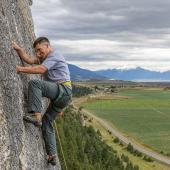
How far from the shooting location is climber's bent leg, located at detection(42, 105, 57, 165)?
13234mm

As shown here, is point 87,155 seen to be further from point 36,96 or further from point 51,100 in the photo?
point 36,96

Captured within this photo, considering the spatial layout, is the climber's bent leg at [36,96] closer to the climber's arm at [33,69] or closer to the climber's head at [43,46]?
the climber's arm at [33,69]

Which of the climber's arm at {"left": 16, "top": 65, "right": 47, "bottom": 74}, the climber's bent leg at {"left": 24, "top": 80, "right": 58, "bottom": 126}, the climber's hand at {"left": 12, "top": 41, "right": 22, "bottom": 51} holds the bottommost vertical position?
the climber's bent leg at {"left": 24, "top": 80, "right": 58, "bottom": 126}

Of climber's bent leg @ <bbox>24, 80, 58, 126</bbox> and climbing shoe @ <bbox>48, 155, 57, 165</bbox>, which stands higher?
climber's bent leg @ <bbox>24, 80, 58, 126</bbox>

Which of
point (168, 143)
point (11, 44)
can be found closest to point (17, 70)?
point (11, 44)

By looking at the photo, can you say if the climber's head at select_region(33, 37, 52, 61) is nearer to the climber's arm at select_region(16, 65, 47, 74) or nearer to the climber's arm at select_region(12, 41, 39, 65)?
the climber's arm at select_region(12, 41, 39, 65)

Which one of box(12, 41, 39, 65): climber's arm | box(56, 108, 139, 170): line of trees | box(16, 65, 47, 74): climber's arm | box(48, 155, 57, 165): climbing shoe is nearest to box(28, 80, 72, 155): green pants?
box(48, 155, 57, 165): climbing shoe

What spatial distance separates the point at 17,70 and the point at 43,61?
1.46 metres

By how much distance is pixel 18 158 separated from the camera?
1011 centimetres

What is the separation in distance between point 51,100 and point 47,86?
75 centimetres

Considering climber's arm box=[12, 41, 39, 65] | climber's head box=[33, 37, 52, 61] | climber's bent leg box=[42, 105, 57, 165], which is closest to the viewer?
climber's arm box=[12, 41, 39, 65]

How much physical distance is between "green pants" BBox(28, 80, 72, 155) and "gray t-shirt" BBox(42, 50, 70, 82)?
23 centimetres

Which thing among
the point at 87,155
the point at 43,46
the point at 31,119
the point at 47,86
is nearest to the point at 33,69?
the point at 47,86

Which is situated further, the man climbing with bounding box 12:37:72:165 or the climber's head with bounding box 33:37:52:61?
the climber's head with bounding box 33:37:52:61
